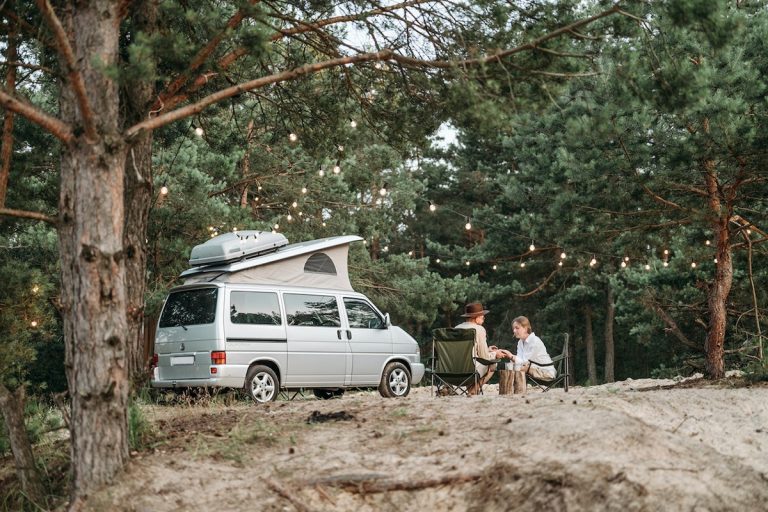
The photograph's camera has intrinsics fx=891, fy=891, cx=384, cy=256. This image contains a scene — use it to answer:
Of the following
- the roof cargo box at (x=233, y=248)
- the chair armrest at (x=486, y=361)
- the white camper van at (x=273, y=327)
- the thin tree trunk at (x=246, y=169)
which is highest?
the thin tree trunk at (x=246, y=169)

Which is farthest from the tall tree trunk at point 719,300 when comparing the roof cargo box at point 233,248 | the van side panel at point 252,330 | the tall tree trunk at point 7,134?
the tall tree trunk at point 7,134

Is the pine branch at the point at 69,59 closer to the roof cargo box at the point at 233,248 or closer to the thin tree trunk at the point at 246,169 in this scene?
the roof cargo box at the point at 233,248

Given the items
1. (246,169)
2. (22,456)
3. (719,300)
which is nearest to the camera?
(22,456)

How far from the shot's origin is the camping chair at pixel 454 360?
11602 millimetres

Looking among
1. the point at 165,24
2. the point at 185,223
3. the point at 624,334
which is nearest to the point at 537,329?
the point at 624,334

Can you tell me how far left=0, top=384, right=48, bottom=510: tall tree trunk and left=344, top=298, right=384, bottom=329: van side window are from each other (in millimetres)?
6283

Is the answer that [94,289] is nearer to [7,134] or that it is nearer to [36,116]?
[36,116]

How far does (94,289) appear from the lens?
658 centimetres

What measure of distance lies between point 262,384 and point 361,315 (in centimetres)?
209

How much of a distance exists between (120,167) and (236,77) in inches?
189

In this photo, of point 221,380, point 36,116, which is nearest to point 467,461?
point 36,116

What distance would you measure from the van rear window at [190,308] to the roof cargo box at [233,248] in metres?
0.63

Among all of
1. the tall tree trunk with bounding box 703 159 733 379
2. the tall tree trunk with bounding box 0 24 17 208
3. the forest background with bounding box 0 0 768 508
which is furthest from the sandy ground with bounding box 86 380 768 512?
the tall tree trunk with bounding box 703 159 733 379

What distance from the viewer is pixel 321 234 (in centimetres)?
2370
